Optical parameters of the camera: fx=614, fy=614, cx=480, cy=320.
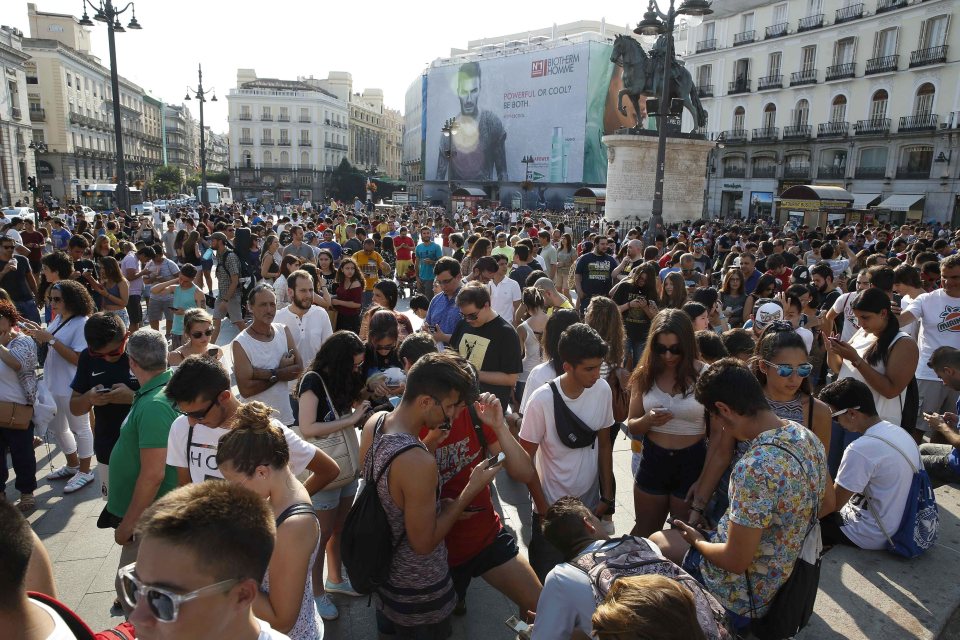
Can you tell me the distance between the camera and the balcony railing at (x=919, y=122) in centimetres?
3088

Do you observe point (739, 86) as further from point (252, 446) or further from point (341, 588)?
point (252, 446)

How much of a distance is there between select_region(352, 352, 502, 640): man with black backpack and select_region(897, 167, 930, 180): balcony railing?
37811 millimetres

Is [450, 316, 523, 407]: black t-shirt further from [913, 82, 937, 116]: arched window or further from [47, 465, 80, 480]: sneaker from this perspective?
[913, 82, 937, 116]: arched window

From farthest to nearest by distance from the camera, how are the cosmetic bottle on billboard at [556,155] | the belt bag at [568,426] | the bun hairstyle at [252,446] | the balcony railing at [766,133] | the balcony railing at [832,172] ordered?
the cosmetic bottle on billboard at [556,155] → the balcony railing at [766,133] → the balcony railing at [832,172] → the belt bag at [568,426] → the bun hairstyle at [252,446]

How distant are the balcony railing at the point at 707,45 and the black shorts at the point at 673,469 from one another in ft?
149

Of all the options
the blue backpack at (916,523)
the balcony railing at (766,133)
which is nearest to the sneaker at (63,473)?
the blue backpack at (916,523)

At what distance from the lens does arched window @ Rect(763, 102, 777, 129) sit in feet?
127

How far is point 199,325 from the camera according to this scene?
4207 mm

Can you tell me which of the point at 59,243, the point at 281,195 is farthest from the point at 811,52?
the point at 281,195

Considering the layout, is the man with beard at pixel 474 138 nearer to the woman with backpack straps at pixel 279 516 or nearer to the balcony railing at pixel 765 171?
the balcony railing at pixel 765 171

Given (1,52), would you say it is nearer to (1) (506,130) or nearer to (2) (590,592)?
(1) (506,130)

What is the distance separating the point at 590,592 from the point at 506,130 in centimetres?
5455

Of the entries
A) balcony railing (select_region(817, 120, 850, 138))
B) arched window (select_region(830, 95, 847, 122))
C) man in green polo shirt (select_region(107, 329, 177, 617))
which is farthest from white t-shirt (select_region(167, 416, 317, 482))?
arched window (select_region(830, 95, 847, 122))

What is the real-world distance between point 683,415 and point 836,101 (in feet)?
132
